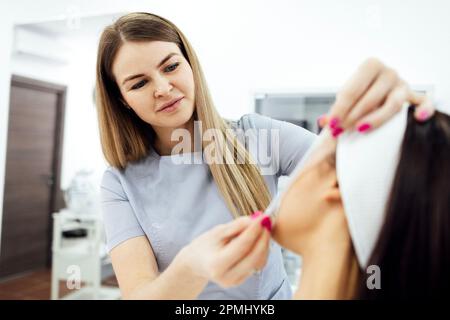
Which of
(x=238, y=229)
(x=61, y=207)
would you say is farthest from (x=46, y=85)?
(x=238, y=229)

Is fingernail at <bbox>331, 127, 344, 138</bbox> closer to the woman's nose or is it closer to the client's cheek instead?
the client's cheek

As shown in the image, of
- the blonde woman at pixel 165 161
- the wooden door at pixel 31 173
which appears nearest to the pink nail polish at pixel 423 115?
the blonde woman at pixel 165 161

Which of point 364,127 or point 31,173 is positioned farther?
point 31,173

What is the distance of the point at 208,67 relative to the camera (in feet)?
8.34

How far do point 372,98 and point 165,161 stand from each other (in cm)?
55

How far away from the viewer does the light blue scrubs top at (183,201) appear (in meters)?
0.91

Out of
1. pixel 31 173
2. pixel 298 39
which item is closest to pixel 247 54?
pixel 298 39

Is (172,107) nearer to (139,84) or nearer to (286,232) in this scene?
(139,84)

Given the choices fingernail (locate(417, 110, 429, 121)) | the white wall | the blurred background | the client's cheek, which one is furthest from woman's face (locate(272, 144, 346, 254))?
the white wall

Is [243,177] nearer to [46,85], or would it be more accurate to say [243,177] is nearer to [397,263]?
[397,263]

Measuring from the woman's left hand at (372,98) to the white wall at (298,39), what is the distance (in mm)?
1943

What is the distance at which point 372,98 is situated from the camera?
1.78 ft

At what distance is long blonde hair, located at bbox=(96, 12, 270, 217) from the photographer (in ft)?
2.85

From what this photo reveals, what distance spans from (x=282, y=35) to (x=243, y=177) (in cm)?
178
